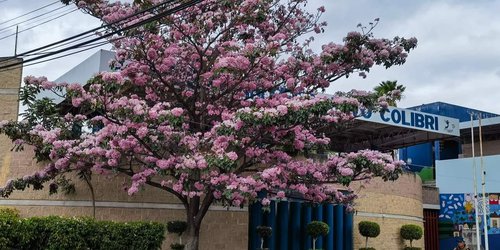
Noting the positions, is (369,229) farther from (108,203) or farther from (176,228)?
(108,203)

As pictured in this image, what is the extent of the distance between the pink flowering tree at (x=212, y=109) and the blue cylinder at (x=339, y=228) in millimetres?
5198

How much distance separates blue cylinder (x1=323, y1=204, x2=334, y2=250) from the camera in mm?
22859

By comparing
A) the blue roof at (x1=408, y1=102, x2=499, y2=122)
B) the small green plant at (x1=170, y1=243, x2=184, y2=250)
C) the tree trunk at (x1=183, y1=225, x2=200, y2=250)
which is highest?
the blue roof at (x1=408, y1=102, x2=499, y2=122)

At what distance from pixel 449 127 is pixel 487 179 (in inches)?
124

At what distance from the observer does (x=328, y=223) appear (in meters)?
22.9

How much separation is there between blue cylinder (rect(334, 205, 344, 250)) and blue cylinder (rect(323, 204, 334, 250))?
20cm

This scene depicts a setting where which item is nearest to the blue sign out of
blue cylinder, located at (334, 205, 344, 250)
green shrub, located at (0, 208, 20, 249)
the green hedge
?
blue cylinder, located at (334, 205, 344, 250)

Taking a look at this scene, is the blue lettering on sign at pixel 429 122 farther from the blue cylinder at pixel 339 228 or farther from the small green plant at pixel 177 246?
the small green plant at pixel 177 246

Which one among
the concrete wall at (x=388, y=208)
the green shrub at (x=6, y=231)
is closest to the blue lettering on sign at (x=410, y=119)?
the concrete wall at (x=388, y=208)

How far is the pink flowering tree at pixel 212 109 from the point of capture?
547 inches

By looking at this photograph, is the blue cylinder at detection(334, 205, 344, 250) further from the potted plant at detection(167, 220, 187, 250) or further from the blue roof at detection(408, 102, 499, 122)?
the blue roof at detection(408, 102, 499, 122)

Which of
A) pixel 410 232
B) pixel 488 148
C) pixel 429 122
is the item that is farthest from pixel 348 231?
pixel 488 148

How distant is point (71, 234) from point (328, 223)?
35.7ft

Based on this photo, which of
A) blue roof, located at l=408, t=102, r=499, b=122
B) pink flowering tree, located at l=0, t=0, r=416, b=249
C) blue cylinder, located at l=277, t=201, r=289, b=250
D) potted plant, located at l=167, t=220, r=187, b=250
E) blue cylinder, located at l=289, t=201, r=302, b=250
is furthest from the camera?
blue roof, located at l=408, t=102, r=499, b=122
